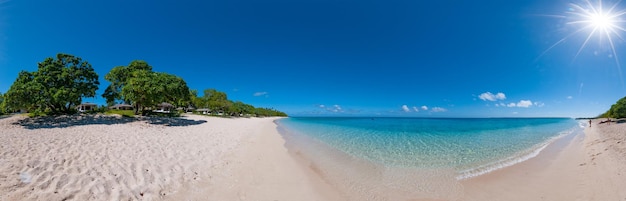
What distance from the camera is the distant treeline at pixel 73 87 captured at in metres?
15.3

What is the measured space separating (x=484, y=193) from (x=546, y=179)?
3.31m

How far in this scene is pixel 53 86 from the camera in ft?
55.7

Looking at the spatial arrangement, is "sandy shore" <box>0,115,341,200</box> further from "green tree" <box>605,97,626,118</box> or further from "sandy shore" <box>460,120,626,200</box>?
"green tree" <box>605,97,626,118</box>

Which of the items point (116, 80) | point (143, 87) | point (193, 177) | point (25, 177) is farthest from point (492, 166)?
point (116, 80)

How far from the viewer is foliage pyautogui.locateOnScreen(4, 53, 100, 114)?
49.4 feet

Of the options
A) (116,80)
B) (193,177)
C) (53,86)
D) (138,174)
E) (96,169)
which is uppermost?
(116,80)

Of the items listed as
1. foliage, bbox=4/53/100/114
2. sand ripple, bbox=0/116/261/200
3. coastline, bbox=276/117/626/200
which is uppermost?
foliage, bbox=4/53/100/114

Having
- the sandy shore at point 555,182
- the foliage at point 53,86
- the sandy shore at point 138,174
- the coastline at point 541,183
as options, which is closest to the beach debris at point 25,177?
the sandy shore at point 138,174

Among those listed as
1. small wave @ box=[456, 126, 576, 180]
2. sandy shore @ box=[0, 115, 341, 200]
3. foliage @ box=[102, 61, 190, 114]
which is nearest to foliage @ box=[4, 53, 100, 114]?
foliage @ box=[102, 61, 190, 114]

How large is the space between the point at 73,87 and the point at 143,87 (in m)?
4.49

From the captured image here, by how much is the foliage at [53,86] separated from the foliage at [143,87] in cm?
266

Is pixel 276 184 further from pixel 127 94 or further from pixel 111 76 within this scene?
pixel 111 76

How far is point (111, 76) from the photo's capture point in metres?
24.1

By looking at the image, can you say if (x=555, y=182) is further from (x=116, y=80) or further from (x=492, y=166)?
(x=116, y=80)
